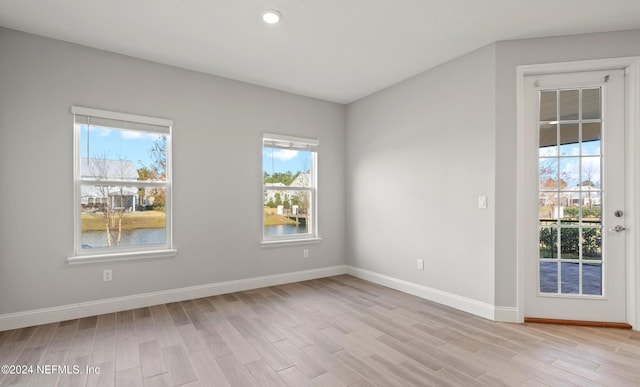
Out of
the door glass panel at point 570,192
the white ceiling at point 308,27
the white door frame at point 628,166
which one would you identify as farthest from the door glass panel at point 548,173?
the white ceiling at point 308,27

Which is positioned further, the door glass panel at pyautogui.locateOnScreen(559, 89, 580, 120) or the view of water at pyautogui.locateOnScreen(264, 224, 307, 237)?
the view of water at pyautogui.locateOnScreen(264, 224, 307, 237)

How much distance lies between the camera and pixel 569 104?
3.09 m

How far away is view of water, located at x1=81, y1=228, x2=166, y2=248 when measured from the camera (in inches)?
128

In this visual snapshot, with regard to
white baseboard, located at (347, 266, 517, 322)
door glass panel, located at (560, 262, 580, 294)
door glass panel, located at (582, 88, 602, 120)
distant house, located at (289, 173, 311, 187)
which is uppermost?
door glass panel, located at (582, 88, 602, 120)

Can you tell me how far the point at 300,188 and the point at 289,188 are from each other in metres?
0.20

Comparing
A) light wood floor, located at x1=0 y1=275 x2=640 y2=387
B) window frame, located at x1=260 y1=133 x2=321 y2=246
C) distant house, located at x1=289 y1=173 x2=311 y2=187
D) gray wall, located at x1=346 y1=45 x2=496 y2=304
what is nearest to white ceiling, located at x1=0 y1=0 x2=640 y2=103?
gray wall, located at x1=346 y1=45 x2=496 y2=304

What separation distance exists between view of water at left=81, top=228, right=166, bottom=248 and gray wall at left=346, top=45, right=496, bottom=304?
284cm

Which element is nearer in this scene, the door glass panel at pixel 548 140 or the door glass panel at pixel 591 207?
the door glass panel at pixel 591 207

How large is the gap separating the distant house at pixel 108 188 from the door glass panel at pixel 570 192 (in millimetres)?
4426

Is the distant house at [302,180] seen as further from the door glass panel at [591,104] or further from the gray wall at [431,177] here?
the door glass panel at [591,104]

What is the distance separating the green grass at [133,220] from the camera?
10.7ft

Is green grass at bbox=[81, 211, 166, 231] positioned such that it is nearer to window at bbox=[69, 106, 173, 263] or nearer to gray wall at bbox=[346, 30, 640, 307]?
window at bbox=[69, 106, 173, 263]

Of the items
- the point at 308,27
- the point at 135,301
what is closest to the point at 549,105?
the point at 308,27

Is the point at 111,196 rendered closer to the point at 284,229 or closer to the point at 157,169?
the point at 157,169
